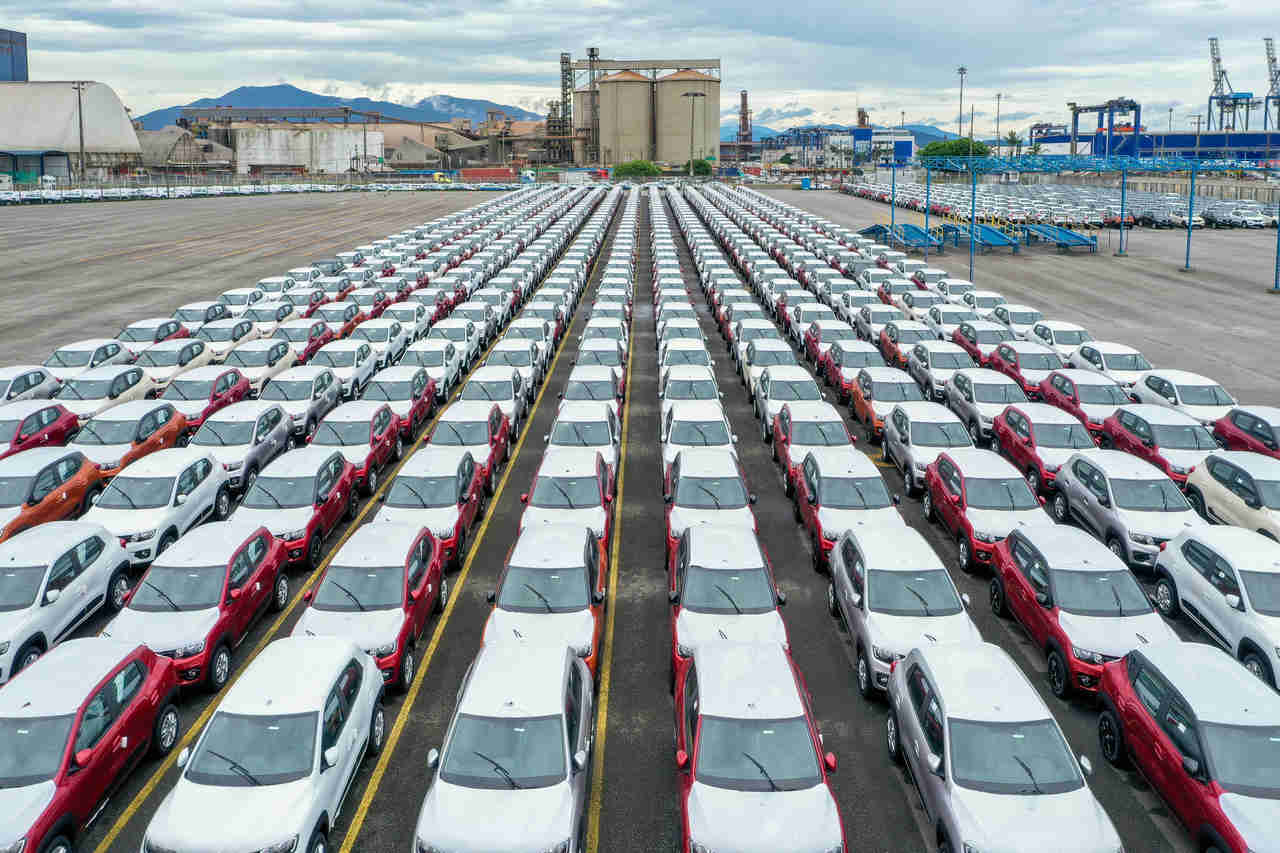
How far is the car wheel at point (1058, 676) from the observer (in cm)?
1101

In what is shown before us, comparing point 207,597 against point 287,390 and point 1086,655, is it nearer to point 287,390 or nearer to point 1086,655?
point 287,390

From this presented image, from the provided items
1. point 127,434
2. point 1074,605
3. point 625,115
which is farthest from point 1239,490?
point 625,115

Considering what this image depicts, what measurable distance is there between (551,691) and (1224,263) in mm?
53150

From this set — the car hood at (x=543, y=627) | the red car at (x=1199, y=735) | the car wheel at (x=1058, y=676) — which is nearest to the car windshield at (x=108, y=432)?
the car hood at (x=543, y=627)

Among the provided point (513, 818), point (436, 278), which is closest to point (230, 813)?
point (513, 818)

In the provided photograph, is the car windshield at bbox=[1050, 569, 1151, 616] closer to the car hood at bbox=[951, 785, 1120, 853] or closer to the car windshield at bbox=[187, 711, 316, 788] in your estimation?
the car hood at bbox=[951, 785, 1120, 853]

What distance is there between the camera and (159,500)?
14836mm

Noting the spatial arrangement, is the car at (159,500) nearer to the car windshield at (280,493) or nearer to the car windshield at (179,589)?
the car windshield at (280,493)

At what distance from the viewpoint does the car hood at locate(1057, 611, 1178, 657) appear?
10875 millimetres

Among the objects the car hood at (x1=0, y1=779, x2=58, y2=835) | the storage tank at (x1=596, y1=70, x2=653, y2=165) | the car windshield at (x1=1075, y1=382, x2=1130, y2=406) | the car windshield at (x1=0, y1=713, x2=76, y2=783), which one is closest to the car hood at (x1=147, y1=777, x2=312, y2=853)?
the car hood at (x1=0, y1=779, x2=58, y2=835)

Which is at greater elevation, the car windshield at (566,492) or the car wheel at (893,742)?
Answer: the car windshield at (566,492)

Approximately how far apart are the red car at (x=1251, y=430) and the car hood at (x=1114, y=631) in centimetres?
794

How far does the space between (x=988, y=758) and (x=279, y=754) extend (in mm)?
6549

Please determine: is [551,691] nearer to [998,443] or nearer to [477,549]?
[477,549]
